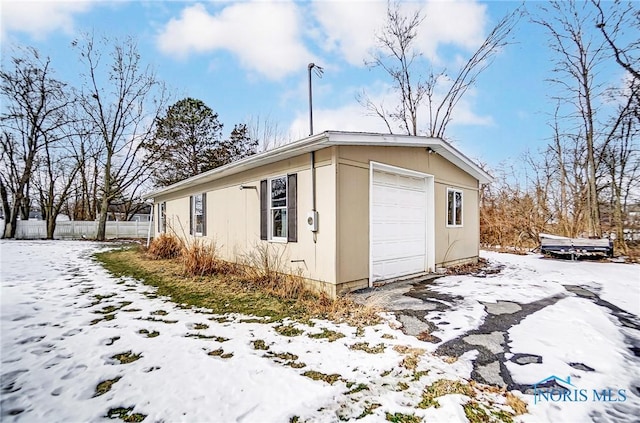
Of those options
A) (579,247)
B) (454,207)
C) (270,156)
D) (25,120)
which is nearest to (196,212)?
(270,156)

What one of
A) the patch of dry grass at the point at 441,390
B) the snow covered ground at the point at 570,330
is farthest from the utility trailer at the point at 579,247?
the patch of dry grass at the point at 441,390

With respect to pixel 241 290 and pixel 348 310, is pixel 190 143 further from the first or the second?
pixel 348 310

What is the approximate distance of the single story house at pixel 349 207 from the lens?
5.12m

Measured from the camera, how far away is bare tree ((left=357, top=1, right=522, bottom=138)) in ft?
49.5

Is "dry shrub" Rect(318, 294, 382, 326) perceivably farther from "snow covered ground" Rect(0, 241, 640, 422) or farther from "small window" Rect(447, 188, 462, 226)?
"small window" Rect(447, 188, 462, 226)

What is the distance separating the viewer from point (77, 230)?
19.8 m

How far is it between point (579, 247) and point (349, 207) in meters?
9.07

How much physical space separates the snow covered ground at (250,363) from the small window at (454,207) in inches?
135

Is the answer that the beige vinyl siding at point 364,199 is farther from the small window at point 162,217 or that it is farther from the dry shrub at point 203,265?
the small window at point 162,217

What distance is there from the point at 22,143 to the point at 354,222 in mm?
21376

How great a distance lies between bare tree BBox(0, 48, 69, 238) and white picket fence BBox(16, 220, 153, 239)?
A: 799 mm

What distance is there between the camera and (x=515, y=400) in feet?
7.41

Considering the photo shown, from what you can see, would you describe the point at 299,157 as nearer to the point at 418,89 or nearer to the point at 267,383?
the point at 267,383

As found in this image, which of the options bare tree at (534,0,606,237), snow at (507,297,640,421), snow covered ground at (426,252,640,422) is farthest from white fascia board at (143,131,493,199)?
bare tree at (534,0,606,237)
